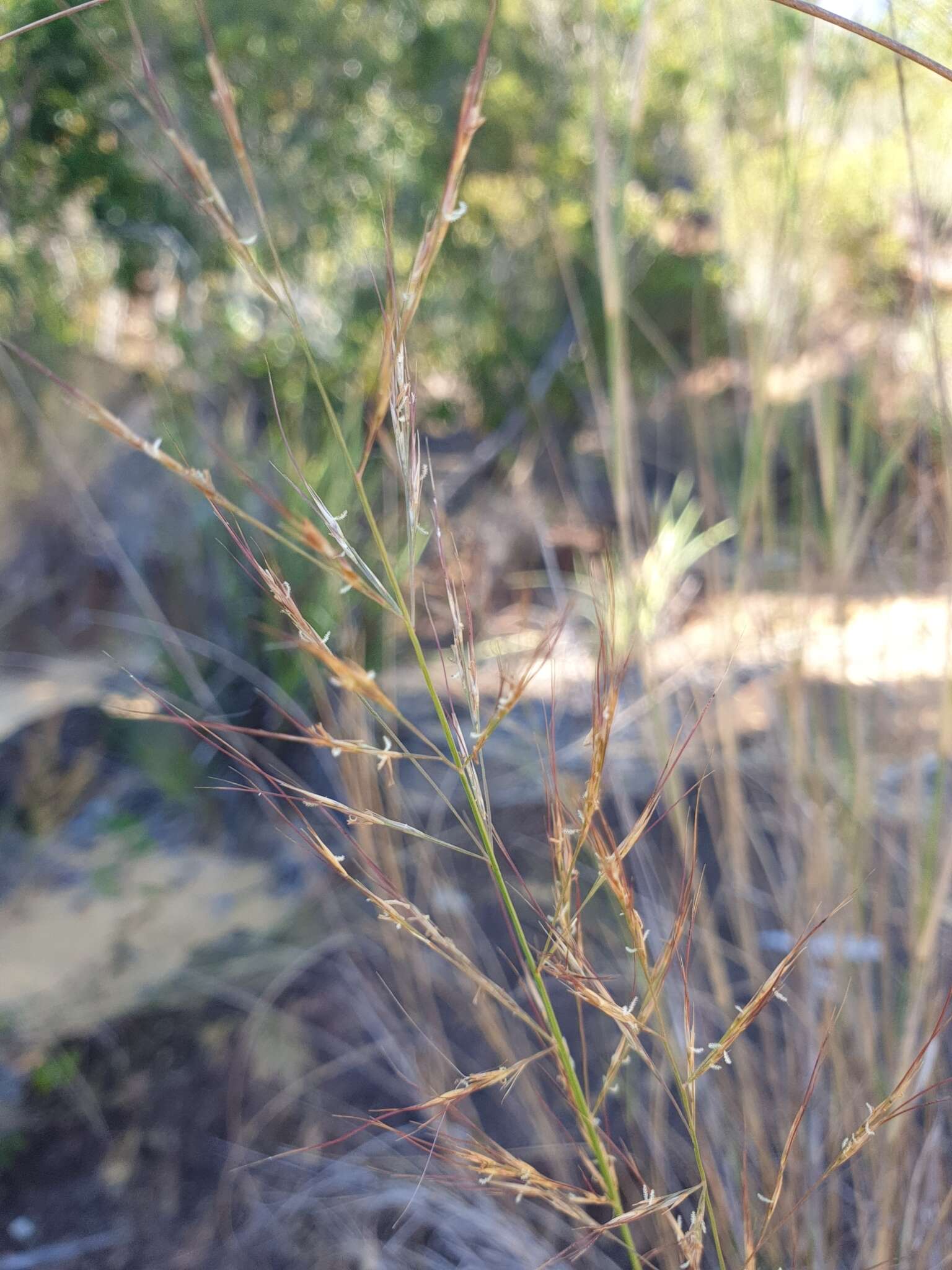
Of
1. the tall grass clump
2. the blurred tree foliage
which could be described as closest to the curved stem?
the tall grass clump

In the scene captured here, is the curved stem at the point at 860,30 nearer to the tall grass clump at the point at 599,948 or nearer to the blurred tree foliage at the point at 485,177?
the tall grass clump at the point at 599,948

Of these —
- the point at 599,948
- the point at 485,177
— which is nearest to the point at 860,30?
the point at 599,948

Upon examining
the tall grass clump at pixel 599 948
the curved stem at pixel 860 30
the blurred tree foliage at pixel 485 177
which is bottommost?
the tall grass clump at pixel 599 948

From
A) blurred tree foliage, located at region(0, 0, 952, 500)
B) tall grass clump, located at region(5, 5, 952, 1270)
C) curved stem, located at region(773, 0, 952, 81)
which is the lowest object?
tall grass clump, located at region(5, 5, 952, 1270)

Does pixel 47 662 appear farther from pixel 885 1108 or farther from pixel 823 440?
pixel 885 1108

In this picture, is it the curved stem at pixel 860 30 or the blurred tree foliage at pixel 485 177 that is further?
the blurred tree foliage at pixel 485 177

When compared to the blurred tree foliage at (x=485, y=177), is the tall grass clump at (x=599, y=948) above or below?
below

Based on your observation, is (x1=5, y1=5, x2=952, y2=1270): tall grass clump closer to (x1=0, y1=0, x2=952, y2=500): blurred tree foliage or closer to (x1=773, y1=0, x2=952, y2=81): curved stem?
(x1=773, y1=0, x2=952, y2=81): curved stem

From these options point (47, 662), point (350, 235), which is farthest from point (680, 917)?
point (350, 235)

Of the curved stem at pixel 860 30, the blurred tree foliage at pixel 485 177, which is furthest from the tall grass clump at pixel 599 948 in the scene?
the blurred tree foliage at pixel 485 177
